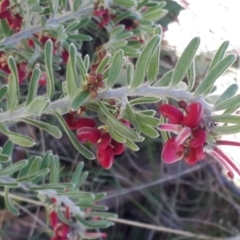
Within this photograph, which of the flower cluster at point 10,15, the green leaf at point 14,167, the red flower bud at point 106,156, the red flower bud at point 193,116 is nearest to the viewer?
the red flower bud at point 193,116

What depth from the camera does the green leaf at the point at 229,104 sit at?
701 millimetres

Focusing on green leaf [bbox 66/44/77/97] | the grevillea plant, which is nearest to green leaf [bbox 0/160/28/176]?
the grevillea plant

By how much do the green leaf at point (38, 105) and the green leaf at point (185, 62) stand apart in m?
0.20

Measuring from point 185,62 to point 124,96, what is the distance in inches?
4.1

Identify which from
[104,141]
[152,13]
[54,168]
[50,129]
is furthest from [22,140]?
[152,13]

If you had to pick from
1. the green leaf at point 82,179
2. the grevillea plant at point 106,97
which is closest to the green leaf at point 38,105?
the grevillea plant at point 106,97

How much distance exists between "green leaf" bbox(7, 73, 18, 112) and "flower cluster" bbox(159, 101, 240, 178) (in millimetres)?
276

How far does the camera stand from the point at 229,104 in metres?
0.71

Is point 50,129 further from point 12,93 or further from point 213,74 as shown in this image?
point 213,74

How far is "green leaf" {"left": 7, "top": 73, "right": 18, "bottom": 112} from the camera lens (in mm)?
815

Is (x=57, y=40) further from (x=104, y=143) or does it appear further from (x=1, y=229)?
(x=1, y=229)

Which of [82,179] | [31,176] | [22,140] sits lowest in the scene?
[82,179]

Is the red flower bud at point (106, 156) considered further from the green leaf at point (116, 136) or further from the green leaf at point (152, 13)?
the green leaf at point (152, 13)

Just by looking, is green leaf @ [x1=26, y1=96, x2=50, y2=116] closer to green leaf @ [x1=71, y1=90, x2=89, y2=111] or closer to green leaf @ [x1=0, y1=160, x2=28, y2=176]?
green leaf @ [x1=71, y1=90, x2=89, y2=111]
